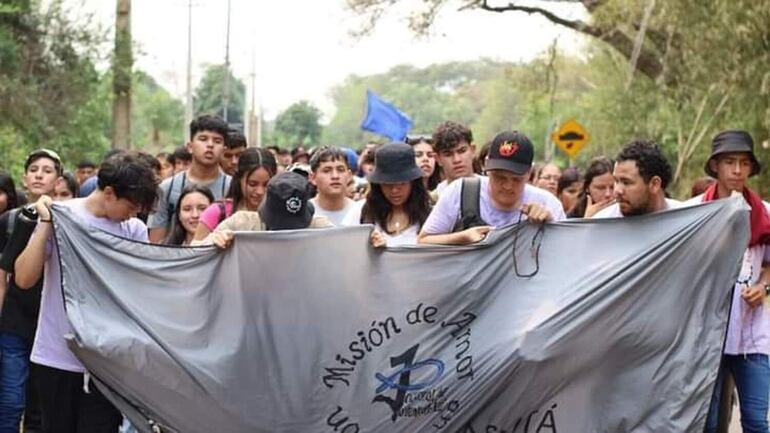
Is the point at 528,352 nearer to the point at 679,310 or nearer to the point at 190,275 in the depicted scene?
the point at 679,310

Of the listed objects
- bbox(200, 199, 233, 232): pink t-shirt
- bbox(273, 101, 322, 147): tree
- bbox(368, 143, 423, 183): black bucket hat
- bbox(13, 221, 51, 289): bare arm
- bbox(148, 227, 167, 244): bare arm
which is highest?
bbox(368, 143, 423, 183): black bucket hat

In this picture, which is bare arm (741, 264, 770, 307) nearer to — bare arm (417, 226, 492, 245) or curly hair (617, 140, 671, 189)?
curly hair (617, 140, 671, 189)

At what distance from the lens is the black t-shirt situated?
6273 millimetres

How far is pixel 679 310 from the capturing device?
571 centimetres

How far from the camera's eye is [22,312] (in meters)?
6.30

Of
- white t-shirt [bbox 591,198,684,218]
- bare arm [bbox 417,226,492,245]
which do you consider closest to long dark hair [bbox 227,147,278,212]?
bare arm [bbox 417,226,492,245]

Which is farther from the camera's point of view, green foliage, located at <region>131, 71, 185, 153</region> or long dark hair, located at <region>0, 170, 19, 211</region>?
green foliage, located at <region>131, 71, 185, 153</region>

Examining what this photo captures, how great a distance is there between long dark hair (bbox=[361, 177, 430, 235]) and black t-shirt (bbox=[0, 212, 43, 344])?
5.67 feet

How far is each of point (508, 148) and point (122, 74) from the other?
19.2 metres

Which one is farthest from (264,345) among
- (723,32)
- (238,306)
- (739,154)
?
(723,32)

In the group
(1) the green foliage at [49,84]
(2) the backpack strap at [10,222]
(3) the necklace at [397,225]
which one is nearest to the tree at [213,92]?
(1) the green foliage at [49,84]

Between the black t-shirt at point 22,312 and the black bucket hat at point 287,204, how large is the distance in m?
1.32

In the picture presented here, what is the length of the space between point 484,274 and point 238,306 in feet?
3.71

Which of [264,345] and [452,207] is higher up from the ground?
[452,207]
